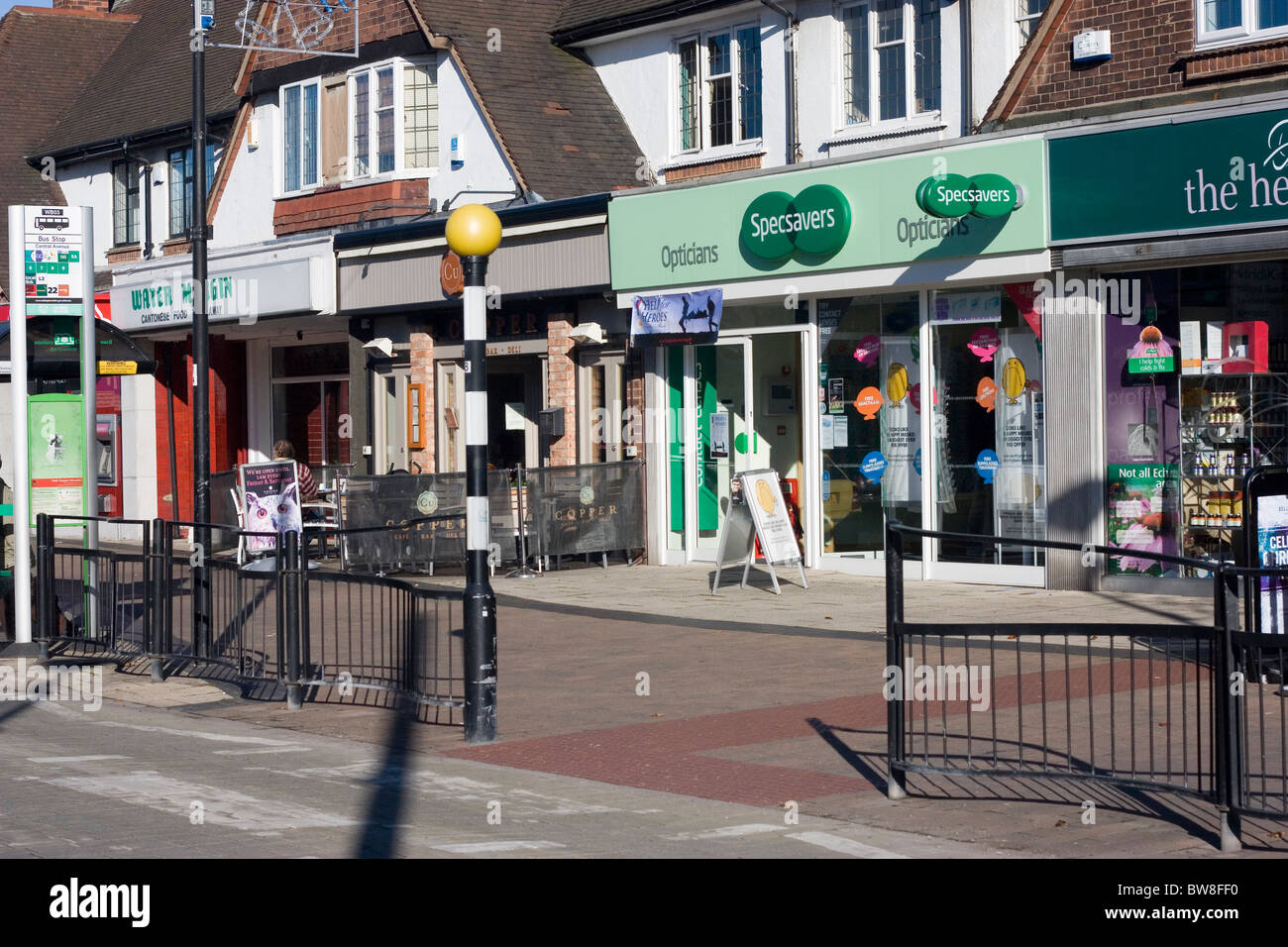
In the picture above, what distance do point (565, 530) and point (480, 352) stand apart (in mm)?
10698

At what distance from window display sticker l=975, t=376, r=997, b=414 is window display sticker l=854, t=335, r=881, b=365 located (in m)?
1.46

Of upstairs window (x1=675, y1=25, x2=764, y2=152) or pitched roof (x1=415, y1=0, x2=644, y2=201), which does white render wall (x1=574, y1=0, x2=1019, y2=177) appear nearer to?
upstairs window (x1=675, y1=25, x2=764, y2=152)

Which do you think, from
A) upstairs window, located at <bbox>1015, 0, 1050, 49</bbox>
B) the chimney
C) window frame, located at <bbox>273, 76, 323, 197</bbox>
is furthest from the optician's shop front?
the chimney

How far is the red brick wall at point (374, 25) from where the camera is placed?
23656mm

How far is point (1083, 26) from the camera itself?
54.3ft

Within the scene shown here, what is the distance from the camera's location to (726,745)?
9.84 metres

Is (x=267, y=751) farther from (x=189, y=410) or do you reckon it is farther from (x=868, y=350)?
(x=189, y=410)

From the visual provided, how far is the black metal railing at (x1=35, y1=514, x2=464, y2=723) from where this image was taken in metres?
11.0

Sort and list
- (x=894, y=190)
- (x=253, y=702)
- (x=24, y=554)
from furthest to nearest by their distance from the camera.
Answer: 1. (x=894, y=190)
2. (x=24, y=554)
3. (x=253, y=702)

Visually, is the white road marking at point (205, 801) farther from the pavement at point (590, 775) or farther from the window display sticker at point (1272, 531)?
the window display sticker at point (1272, 531)

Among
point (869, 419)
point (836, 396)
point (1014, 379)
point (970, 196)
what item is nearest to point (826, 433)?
point (836, 396)
